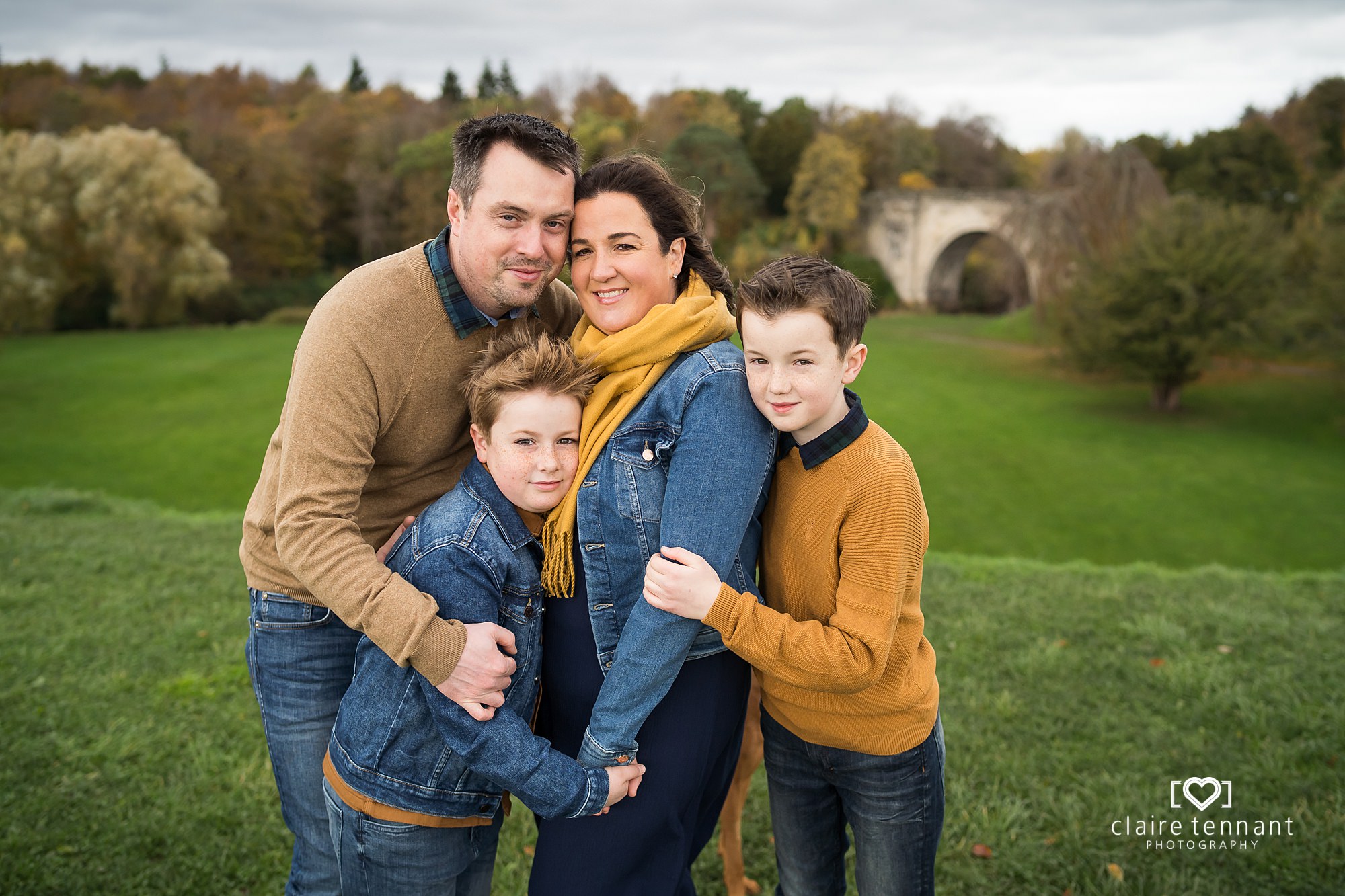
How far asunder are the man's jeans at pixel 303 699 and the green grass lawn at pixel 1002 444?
10786 mm

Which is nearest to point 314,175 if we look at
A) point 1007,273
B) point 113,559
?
point 1007,273

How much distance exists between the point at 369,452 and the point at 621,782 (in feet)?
3.50

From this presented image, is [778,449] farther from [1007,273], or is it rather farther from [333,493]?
[1007,273]

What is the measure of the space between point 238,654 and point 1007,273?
36328 millimetres

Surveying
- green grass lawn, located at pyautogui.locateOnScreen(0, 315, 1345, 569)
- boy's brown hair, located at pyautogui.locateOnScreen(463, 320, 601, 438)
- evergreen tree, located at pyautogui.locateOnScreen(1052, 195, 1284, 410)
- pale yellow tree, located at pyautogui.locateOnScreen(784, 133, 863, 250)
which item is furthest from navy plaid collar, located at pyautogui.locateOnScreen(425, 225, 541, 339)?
pale yellow tree, located at pyautogui.locateOnScreen(784, 133, 863, 250)

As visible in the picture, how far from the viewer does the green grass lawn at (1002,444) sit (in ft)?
43.9

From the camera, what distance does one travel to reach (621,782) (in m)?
2.06

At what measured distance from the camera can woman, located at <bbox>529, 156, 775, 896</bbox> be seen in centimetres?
202

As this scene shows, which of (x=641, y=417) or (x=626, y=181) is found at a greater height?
(x=626, y=181)

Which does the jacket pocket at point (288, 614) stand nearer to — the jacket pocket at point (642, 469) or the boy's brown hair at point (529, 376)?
the boy's brown hair at point (529, 376)

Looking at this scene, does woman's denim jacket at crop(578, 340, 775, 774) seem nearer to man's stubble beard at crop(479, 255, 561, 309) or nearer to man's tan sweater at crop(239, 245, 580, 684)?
man's tan sweater at crop(239, 245, 580, 684)

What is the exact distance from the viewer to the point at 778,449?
92.4 inches

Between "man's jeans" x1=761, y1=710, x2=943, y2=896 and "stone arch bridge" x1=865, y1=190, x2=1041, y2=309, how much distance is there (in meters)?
42.7

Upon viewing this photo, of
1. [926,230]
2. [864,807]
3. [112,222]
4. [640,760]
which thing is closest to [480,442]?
[640,760]
